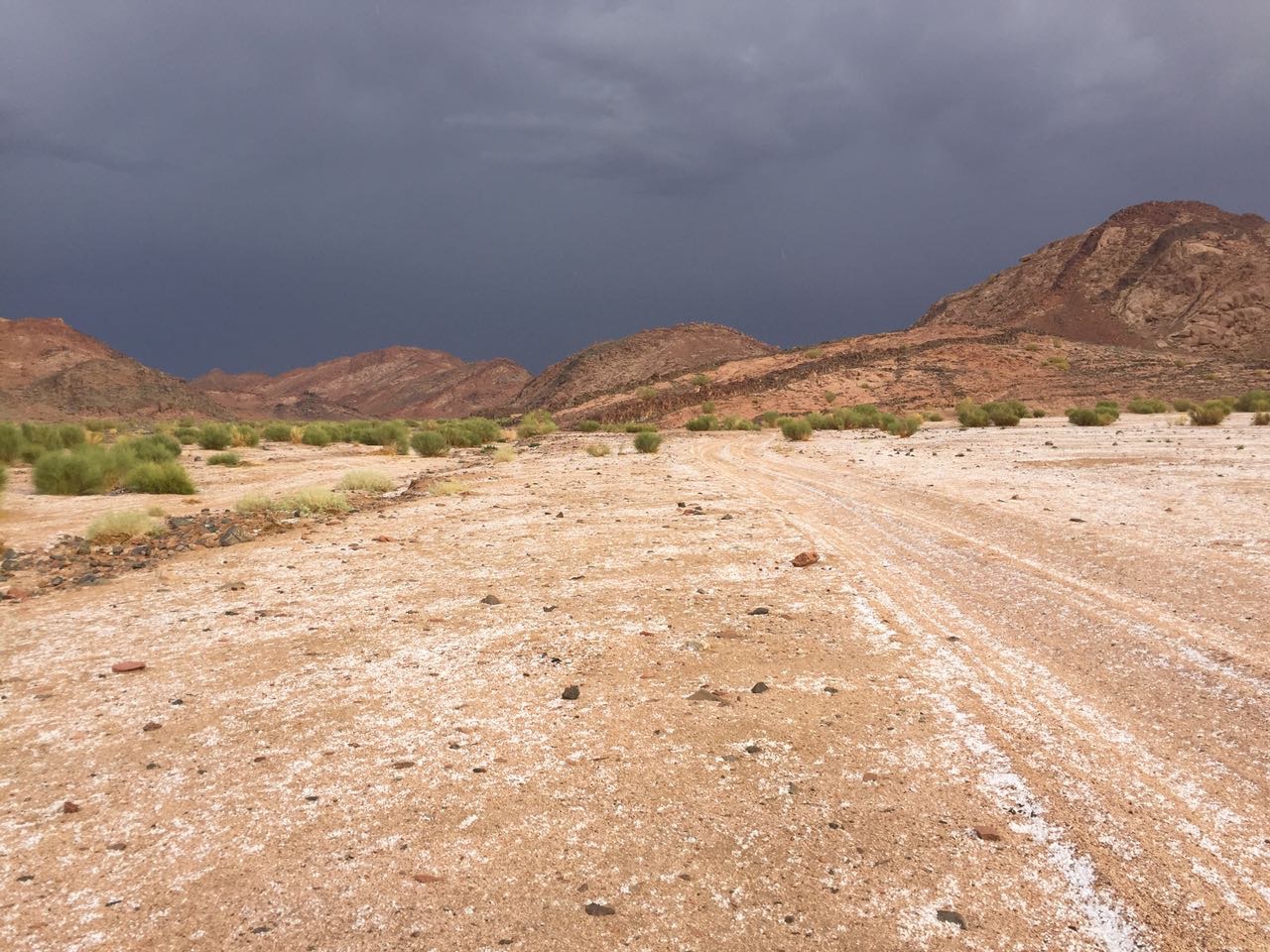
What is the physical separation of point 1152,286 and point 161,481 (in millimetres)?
79240

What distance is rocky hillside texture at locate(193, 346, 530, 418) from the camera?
11800 centimetres

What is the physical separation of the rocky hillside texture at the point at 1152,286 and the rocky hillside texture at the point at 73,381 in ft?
285

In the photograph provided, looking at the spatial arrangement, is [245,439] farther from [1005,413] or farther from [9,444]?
[1005,413]

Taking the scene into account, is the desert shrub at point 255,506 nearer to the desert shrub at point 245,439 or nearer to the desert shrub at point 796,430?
the desert shrub at point 796,430

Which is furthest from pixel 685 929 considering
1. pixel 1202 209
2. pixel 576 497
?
pixel 1202 209

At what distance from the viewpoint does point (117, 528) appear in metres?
11.8

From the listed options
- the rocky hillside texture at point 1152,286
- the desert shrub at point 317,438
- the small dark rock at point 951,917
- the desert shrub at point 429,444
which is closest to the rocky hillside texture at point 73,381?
the desert shrub at point 317,438

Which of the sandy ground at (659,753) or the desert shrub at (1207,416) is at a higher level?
the desert shrub at (1207,416)

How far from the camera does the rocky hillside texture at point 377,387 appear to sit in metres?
118

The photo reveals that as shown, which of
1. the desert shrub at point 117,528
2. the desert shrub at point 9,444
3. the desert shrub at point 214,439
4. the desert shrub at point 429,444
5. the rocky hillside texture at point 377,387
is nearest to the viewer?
the desert shrub at point 117,528

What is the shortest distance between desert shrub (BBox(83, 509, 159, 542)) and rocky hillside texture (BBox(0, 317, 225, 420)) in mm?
76832

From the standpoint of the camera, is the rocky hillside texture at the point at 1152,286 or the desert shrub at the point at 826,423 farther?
the rocky hillside texture at the point at 1152,286

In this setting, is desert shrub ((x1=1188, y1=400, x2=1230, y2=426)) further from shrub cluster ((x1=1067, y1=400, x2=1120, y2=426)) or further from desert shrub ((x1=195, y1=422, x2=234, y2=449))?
desert shrub ((x1=195, y1=422, x2=234, y2=449))

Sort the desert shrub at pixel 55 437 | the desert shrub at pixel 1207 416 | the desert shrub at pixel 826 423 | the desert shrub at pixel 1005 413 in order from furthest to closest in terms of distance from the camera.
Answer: the desert shrub at pixel 826 423 → the desert shrub at pixel 1005 413 → the desert shrub at pixel 1207 416 → the desert shrub at pixel 55 437
